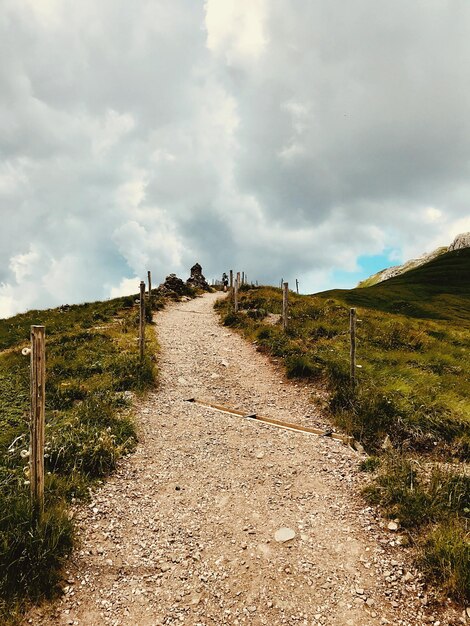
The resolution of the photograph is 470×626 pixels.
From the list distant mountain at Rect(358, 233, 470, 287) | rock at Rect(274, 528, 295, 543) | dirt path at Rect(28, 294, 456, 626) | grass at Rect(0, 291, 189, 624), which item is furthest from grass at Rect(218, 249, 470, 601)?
distant mountain at Rect(358, 233, 470, 287)

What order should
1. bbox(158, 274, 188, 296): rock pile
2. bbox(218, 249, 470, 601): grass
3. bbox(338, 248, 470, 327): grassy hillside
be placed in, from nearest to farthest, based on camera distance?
bbox(218, 249, 470, 601): grass
bbox(158, 274, 188, 296): rock pile
bbox(338, 248, 470, 327): grassy hillside

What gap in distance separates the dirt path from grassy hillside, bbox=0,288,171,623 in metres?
0.46

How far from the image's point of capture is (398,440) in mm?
10336

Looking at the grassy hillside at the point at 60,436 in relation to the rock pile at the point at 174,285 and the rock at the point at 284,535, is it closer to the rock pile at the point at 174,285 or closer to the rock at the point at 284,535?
the rock at the point at 284,535

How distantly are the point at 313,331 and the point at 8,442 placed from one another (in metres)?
15.9

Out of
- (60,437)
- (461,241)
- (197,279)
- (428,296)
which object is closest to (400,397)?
(60,437)

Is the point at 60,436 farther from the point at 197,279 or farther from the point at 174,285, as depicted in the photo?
the point at 197,279

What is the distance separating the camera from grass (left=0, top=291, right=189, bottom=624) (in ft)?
19.0

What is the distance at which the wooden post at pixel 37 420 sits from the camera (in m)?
6.35

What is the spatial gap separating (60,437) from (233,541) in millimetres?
4975

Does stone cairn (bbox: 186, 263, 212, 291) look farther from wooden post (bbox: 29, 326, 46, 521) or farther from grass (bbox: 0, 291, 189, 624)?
wooden post (bbox: 29, 326, 46, 521)

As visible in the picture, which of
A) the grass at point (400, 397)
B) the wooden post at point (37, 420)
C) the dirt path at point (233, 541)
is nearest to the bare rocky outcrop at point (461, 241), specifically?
the grass at point (400, 397)

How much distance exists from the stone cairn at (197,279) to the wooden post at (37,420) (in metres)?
60.4

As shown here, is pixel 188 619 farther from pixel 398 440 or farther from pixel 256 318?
pixel 256 318
